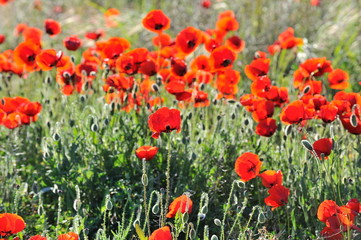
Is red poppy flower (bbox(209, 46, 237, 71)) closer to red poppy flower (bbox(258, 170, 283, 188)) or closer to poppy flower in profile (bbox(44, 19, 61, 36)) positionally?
red poppy flower (bbox(258, 170, 283, 188))

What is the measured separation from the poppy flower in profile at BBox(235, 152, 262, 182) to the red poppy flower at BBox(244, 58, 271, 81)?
90cm

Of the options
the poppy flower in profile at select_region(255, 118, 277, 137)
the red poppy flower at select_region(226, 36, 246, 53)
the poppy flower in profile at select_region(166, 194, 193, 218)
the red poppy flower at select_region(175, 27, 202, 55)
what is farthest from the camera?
the red poppy flower at select_region(226, 36, 246, 53)

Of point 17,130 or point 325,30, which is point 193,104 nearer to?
point 17,130

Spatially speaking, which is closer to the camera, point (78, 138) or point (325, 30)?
point (78, 138)

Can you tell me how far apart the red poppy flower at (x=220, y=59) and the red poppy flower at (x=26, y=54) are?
101 cm

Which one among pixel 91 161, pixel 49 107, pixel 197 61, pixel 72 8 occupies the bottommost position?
pixel 91 161

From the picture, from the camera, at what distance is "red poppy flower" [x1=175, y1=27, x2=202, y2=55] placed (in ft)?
11.0

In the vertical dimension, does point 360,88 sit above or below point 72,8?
below

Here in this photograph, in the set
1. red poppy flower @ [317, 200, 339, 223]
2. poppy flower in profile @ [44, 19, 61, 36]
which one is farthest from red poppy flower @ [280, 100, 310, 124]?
poppy flower in profile @ [44, 19, 61, 36]

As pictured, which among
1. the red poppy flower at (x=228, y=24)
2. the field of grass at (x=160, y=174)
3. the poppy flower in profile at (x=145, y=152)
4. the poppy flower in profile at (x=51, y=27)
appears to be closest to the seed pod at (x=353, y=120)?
the field of grass at (x=160, y=174)

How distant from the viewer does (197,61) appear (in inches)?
128

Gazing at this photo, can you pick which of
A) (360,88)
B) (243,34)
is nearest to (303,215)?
(360,88)

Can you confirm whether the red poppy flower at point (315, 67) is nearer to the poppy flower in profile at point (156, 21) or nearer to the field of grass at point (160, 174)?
the field of grass at point (160, 174)

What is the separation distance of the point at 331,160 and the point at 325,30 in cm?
360
